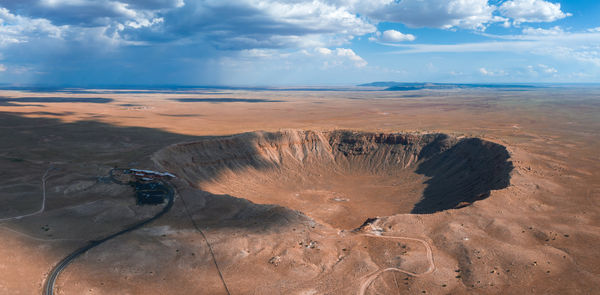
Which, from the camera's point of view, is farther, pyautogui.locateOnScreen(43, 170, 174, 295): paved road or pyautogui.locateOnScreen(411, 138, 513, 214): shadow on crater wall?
pyautogui.locateOnScreen(411, 138, 513, 214): shadow on crater wall

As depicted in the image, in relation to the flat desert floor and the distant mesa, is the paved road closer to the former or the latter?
the flat desert floor

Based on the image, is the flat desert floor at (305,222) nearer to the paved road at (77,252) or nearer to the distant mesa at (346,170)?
the distant mesa at (346,170)

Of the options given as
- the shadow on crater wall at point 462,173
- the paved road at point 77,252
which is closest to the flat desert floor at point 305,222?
the shadow on crater wall at point 462,173

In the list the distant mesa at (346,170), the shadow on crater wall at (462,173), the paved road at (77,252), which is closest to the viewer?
the paved road at (77,252)

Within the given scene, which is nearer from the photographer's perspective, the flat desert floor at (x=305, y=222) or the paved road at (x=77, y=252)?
the paved road at (x=77, y=252)

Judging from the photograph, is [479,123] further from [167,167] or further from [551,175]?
[167,167]

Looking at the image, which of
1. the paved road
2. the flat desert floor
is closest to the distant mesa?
the flat desert floor

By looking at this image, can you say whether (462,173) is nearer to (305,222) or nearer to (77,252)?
(305,222)

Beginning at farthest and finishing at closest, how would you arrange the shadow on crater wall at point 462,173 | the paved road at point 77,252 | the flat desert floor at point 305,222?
the shadow on crater wall at point 462,173
the flat desert floor at point 305,222
the paved road at point 77,252

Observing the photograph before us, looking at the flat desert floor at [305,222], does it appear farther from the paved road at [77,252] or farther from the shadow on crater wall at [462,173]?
the paved road at [77,252]
